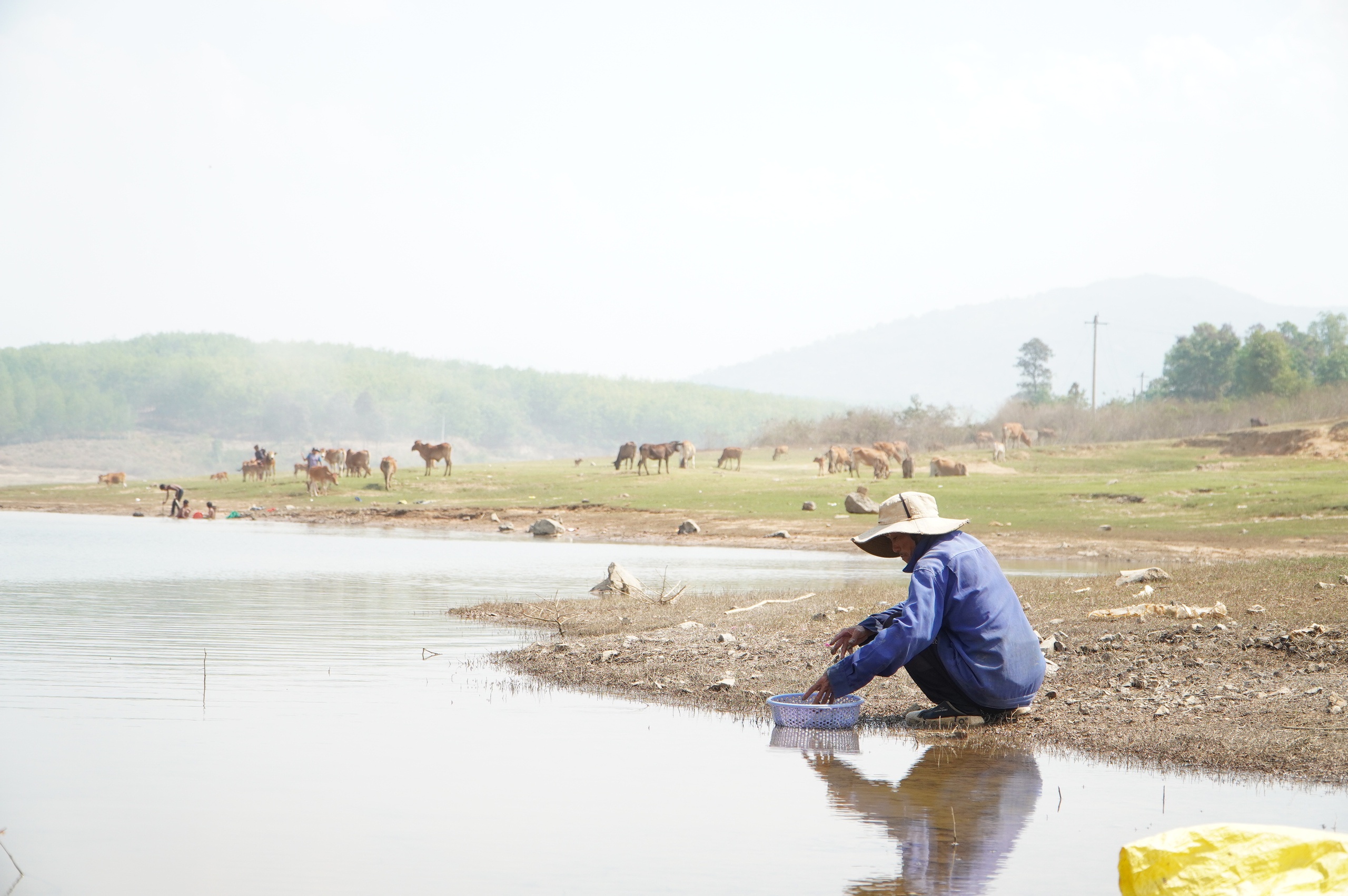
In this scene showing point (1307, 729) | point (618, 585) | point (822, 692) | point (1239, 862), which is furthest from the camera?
point (618, 585)

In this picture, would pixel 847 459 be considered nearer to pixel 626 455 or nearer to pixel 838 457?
pixel 838 457

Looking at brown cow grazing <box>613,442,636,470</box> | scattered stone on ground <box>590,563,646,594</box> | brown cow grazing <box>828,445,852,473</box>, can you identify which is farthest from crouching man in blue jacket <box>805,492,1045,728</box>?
brown cow grazing <box>613,442,636,470</box>

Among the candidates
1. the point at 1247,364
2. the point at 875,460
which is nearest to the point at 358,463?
the point at 875,460

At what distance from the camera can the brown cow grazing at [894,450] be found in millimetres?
48881

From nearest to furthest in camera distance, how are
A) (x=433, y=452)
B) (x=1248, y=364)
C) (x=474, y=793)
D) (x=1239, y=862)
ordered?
(x=1239, y=862) < (x=474, y=793) < (x=433, y=452) < (x=1248, y=364)

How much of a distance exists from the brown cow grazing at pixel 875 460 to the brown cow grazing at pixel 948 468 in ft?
5.31

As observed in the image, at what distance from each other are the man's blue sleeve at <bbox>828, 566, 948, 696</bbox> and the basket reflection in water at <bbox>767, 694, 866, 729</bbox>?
793mm

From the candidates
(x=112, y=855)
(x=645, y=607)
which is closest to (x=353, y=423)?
(x=645, y=607)

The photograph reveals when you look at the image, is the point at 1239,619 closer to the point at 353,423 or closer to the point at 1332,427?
the point at 1332,427

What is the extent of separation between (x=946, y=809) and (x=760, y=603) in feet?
28.9

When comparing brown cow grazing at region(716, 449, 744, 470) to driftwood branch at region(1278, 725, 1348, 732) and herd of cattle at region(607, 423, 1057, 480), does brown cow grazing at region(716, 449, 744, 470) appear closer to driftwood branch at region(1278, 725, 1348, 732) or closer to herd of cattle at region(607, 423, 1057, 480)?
herd of cattle at region(607, 423, 1057, 480)

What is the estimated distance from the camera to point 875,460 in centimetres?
4606

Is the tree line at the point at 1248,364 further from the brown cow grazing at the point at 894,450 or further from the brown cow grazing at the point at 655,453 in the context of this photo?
the brown cow grazing at the point at 655,453

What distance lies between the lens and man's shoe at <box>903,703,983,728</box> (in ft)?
28.2
